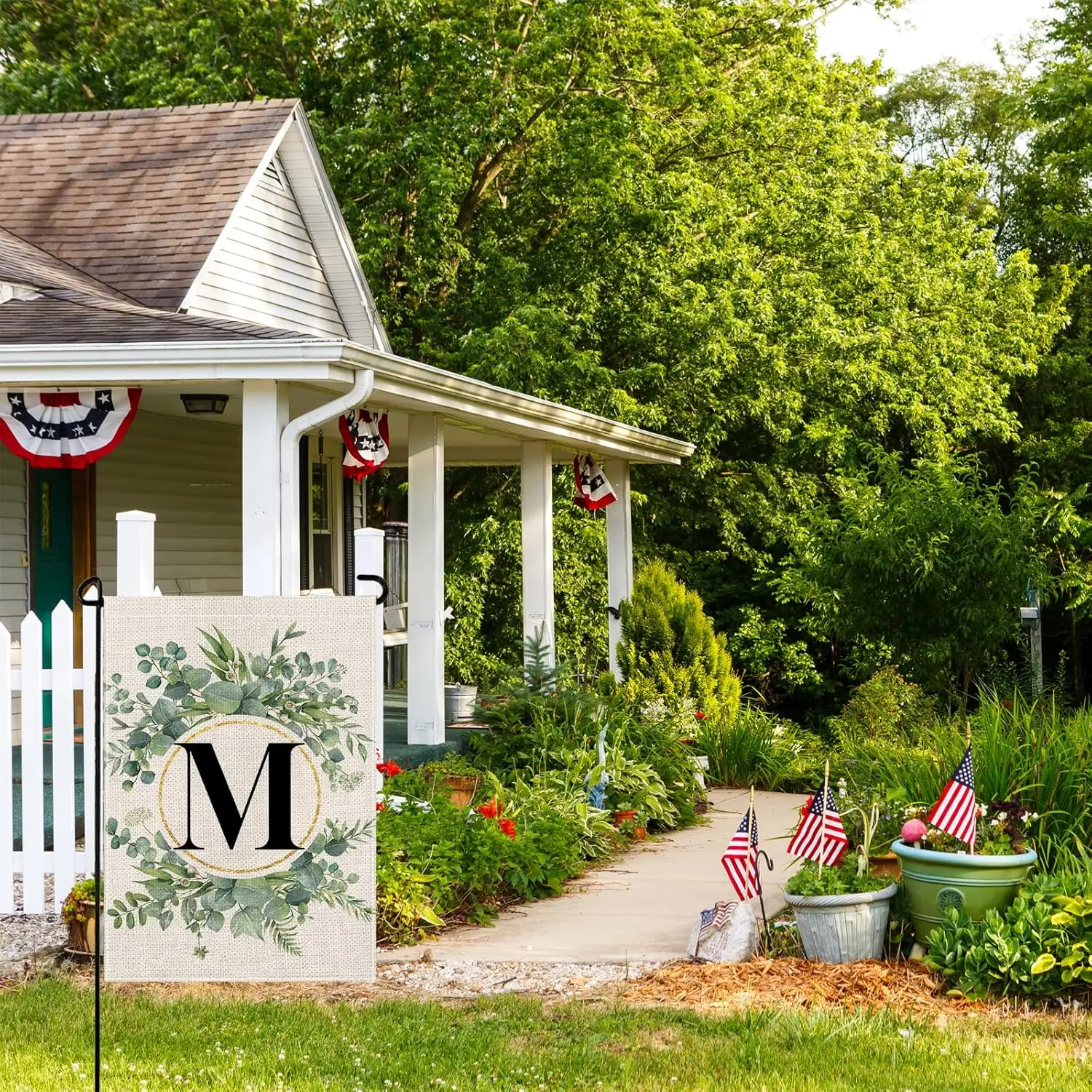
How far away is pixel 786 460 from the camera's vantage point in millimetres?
20594

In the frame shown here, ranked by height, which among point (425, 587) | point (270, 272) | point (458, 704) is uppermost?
point (270, 272)

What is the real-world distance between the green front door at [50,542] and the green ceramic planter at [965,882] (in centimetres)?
676

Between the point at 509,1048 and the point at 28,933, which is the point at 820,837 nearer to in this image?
the point at 509,1048

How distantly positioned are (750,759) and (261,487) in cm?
595

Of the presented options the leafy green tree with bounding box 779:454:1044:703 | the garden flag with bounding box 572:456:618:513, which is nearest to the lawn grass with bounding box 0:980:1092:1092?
the leafy green tree with bounding box 779:454:1044:703

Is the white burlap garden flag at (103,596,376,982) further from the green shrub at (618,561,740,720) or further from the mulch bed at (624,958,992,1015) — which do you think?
the green shrub at (618,561,740,720)

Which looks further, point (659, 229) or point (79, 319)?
point (659, 229)

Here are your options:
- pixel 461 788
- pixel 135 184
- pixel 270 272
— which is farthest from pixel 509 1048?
pixel 135 184

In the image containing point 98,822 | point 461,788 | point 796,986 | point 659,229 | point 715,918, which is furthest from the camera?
point 659,229

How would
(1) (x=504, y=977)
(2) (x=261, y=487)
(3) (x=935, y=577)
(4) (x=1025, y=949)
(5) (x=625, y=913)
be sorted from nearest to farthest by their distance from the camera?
(4) (x=1025, y=949) < (1) (x=504, y=977) < (5) (x=625, y=913) < (2) (x=261, y=487) < (3) (x=935, y=577)

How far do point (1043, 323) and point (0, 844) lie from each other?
64.0 feet

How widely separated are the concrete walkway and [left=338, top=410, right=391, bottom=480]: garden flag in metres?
3.21

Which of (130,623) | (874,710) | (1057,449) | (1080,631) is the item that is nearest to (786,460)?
(1057,449)

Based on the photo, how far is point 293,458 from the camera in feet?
26.0
